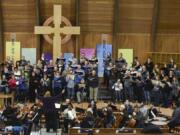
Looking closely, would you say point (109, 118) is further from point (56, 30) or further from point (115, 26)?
point (115, 26)

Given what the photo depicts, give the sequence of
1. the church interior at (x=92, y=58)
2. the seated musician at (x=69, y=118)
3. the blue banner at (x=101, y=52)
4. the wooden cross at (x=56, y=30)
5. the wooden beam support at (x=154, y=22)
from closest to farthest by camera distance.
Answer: the seated musician at (x=69, y=118) → the church interior at (x=92, y=58) → the wooden cross at (x=56, y=30) → the wooden beam support at (x=154, y=22) → the blue banner at (x=101, y=52)

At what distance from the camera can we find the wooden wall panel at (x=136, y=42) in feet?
82.7

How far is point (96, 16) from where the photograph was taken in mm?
24844

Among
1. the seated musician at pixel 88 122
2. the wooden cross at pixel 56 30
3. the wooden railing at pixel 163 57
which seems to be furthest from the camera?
the wooden railing at pixel 163 57

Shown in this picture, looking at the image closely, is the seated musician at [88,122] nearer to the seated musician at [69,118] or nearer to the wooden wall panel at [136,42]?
the seated musician at [69,118]

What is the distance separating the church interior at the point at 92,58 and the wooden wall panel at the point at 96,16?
0.10 feet

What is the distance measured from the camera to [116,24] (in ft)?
81.5

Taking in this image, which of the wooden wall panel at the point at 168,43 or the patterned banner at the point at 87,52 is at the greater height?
the wooden wall panel at the point at 168,43

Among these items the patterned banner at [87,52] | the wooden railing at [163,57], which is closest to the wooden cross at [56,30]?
the patterned banner at [87,52]

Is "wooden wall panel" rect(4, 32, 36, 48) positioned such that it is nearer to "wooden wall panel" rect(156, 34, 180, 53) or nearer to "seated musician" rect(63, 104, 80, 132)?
"wooden wall panel" rect(156, 34, 180, 53)

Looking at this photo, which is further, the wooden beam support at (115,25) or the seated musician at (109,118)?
the wooden beam support at (115,25)

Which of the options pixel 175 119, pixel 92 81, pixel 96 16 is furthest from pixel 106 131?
pixel 96 16

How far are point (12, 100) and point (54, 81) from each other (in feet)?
6.65

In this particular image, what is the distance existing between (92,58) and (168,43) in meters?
4.67
